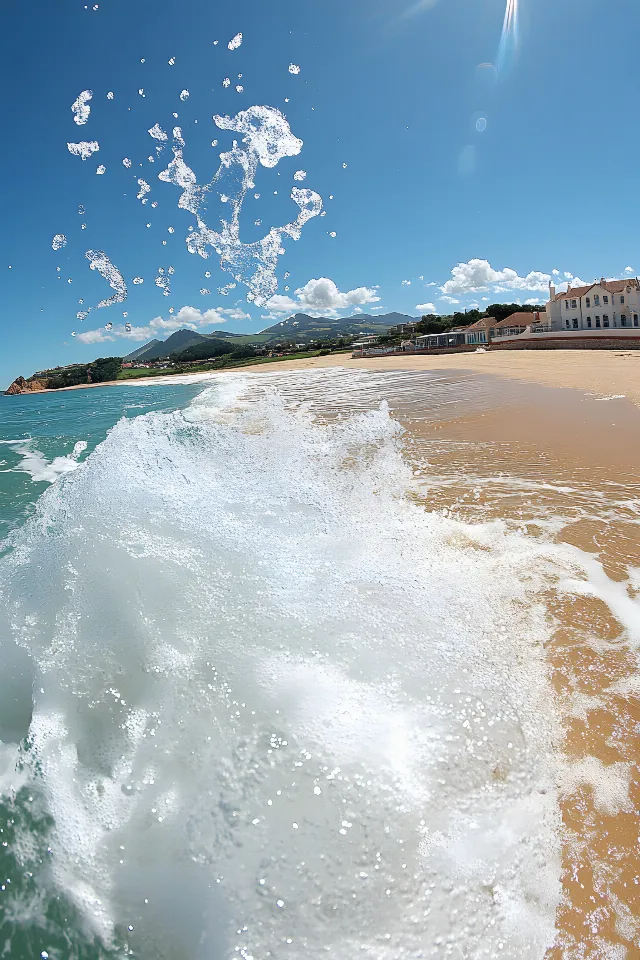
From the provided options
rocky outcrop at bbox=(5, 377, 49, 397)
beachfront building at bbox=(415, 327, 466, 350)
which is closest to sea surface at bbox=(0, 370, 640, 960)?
beachfront building at bbox=(415, 327, 466, 350)

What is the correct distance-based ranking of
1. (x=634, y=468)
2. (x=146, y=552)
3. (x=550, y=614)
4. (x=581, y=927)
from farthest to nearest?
1. (x=634, y=468)
2. (x=146, y=552)
3. (x=550, y=614)
4. (x=581, y=927)

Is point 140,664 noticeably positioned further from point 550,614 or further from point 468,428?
point 468,428

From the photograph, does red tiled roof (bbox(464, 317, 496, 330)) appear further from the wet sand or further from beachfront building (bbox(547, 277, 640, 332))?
the wet sand

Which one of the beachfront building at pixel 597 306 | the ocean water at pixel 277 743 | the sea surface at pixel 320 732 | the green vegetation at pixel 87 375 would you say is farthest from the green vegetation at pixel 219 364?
the ocean water at pixel 277 743

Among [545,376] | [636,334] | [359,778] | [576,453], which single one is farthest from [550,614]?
[636,334]

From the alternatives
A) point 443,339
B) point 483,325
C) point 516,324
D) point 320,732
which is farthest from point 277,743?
point 443,339

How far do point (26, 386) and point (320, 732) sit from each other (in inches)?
5462

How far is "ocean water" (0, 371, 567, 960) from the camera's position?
85.6 inches

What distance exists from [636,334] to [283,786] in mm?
44263

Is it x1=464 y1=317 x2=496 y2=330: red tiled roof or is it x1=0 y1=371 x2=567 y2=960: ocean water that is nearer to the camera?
x1=0 y1=371 x2=567 y2=960: ocean water

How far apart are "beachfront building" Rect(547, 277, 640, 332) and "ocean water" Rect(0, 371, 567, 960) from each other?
172ft

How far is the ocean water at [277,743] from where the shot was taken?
2174 mm

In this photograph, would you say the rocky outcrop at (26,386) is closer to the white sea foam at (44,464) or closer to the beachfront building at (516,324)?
the beachfront building at (516,324)

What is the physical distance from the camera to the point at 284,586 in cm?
456
